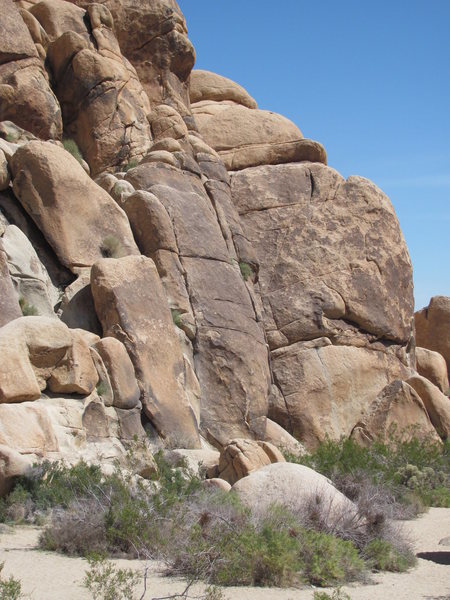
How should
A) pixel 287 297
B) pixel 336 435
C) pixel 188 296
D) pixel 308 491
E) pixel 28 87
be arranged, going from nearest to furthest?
pixel 308 491 → pixel 188 296 → pixel 28 87 → pixel 336 435 → pixel 287 297

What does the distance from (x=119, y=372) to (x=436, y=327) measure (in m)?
20.5

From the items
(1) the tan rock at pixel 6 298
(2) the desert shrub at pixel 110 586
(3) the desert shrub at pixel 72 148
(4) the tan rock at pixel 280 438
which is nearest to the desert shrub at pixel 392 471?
(4) the tan rock at pixel 280 438

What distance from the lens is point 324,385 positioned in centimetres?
2205

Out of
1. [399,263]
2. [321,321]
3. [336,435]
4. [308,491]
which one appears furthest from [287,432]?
[308,491]

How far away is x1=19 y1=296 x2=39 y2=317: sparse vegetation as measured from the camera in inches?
578

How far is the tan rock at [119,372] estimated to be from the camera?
1424 cm

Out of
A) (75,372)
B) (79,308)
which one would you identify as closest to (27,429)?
(75,372)

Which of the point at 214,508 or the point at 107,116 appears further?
the point at 107,116

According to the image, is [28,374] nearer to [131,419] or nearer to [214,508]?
[131,419]

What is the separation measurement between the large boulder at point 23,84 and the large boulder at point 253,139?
6.93 metres

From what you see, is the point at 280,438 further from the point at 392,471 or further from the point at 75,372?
the point at 75,372

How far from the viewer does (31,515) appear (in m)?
9.28

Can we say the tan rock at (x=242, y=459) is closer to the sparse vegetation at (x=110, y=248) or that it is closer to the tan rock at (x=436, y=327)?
the sparse vegetation at (x=110, y=248)

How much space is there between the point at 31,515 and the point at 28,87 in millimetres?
13719
